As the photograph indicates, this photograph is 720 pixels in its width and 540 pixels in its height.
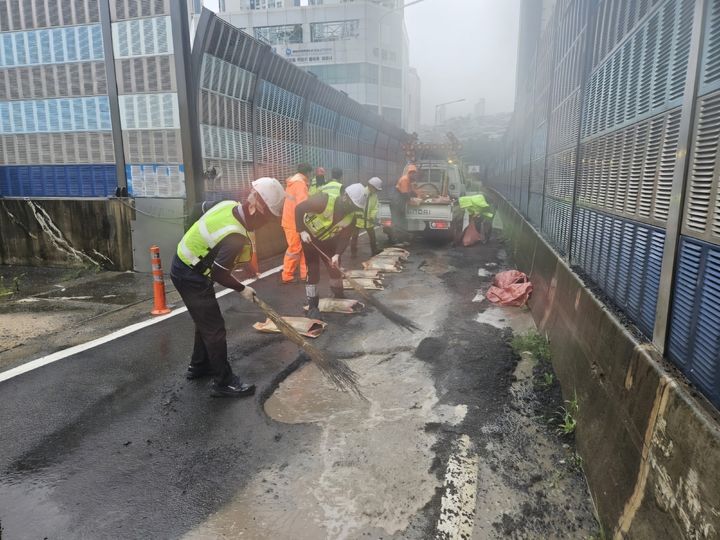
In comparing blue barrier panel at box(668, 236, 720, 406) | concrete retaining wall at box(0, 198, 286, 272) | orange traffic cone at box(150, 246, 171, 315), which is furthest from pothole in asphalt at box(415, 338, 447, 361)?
concrete retaining wall at box(0, 198, 286, 272)

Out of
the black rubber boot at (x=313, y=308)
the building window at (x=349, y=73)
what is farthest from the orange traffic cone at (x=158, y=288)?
the building window at (x=349, y=73)

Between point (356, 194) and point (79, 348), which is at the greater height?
point (356, 194)

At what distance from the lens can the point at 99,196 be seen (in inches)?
384

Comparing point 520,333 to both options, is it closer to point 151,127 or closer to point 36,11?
point 151,127

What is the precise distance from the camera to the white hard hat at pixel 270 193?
3963 mm

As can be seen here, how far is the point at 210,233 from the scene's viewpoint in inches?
155

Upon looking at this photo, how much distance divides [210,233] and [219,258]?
225 millimetres

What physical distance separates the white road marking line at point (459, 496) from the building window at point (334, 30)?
180 ft

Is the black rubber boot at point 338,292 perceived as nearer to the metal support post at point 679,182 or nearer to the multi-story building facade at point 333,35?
the metal support post at point 679,182

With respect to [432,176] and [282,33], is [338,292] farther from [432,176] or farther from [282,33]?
[282,33]

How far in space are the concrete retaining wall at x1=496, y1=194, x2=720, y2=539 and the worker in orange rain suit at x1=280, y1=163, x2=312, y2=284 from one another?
216 inches

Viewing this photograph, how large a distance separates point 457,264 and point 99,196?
751 cm

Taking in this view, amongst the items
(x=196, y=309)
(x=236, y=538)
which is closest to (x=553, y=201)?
(x=196, y=309)

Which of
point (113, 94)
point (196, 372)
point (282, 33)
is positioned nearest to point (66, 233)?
point (113, 94)
